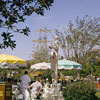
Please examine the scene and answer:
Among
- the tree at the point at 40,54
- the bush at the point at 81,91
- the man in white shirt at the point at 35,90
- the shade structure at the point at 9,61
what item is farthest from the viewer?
the tree at the point at 40,54

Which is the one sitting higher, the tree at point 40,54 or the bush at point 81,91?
the tree at point 40,54

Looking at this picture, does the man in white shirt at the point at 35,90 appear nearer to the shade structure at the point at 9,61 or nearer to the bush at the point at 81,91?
the bush at the point at 81,91

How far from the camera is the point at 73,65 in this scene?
2028 centimetres

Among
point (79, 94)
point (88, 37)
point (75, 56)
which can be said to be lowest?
point (79, 94)

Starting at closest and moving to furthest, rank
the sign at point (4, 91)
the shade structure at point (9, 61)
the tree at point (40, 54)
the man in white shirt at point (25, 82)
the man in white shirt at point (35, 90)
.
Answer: the sign at point (4, 91) → the man in white shirt at point (35, 90) → the man in white shirt at point (25, 82) → the shade structure at point (9, 61) → the tree at point (40, 54)

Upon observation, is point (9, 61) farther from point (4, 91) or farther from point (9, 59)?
point (4, 91)

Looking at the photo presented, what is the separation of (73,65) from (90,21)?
19009 mm

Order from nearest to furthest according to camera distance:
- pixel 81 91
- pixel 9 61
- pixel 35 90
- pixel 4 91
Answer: pixel 4 91
pixel 81 91
pixel 35 90
pixel 9 61

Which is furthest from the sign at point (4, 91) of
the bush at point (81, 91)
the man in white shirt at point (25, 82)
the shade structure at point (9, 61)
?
the shade structure at point (9, 61)

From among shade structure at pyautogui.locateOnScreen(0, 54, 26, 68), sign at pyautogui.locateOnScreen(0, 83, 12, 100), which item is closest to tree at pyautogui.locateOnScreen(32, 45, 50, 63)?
shade structure at pyautogui.locateOnScreen(0, 54, 26, 68)

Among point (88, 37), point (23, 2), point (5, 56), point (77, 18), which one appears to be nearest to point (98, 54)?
point (88, 37)

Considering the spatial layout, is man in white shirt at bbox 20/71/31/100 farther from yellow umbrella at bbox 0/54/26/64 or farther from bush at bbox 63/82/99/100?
bush at bbox 63/82/99/100

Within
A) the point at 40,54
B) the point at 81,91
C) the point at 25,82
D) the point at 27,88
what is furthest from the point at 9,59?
the point at 40,54

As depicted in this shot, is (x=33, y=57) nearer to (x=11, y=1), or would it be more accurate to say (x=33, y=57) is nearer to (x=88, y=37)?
(x=88, y=37)
